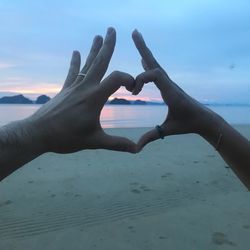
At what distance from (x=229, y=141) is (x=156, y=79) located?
54 centimetres

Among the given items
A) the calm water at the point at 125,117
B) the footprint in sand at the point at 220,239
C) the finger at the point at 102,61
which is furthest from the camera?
the calm water at the point at 125,117

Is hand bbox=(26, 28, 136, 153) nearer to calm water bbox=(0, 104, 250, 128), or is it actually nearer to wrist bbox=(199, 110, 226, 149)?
wrist bbox=(199, 110, 226, 149)

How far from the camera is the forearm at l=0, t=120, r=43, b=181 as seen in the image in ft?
4.96

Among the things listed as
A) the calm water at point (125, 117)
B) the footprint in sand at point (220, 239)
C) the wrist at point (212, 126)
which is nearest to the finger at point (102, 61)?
the wrist at point (212, 126)

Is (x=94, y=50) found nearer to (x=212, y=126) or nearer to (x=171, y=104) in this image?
(x=171, y=104)

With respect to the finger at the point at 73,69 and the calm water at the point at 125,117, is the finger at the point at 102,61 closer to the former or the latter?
the finger at the point at 73,69

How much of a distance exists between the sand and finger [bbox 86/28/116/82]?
1.61m

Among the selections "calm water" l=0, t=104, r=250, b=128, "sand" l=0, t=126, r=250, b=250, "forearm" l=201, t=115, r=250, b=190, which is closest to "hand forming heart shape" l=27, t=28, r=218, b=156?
"forearm" l=201, t=115, r=250, b=190

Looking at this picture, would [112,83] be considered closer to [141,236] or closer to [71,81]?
[71,81]

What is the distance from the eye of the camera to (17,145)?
153 cm

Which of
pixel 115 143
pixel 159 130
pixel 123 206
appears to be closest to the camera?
pixel 115 143

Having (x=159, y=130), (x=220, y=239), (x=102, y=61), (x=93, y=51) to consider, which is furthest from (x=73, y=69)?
(x=220, y=239)

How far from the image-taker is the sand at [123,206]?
2867mm

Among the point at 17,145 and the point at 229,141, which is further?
the point at 229,141
